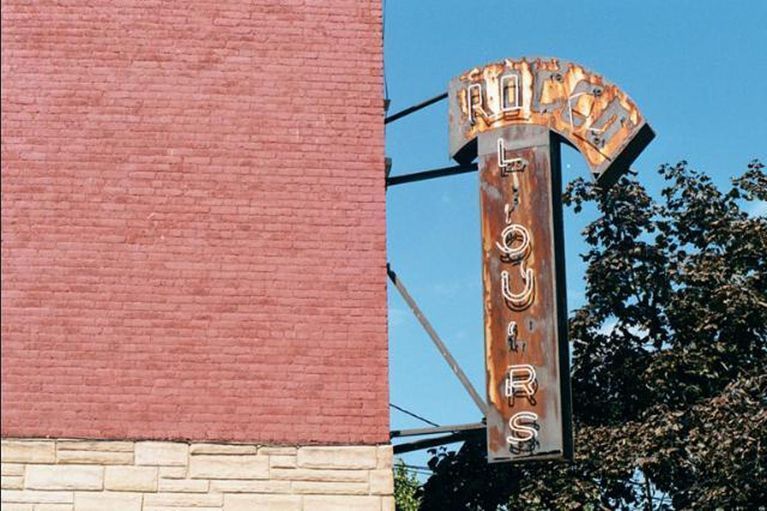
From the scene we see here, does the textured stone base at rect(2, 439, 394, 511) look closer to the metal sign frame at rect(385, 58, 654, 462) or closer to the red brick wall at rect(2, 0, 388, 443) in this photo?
the red brick wall at rect(2, 0, 388, 443)

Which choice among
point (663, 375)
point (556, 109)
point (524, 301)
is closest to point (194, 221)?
point (524, 301)

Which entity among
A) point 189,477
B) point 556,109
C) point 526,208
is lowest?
Result: point 189,477

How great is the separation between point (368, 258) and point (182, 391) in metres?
2.41

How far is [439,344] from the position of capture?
51.4 ft

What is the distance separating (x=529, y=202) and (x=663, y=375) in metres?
9.15

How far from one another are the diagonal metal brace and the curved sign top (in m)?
1.93

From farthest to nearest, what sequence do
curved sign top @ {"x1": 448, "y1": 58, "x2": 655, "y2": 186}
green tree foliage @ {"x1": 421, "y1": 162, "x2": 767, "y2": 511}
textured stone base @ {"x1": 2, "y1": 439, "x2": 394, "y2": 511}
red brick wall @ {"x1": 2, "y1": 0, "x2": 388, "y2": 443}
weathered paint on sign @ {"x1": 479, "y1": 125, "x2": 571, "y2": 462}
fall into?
green tree foliage @ {"x1": 421, "y1": 162, "x2": 767, "y2": 511}
curved sign top @ {"x1": 448, "y1": 58, "x2": 655, "y2": 186}
weathered paint on sign @ {"x1": 479, "y1": 125, "x2": 571, "y2": 462}
red brick wall @ {"x1": 2, "y1": 0, "x2": 388, "y2": 443}
textured stone base @ {"x1": 2, "y1": 439, "x2": 394, "y2": 511}

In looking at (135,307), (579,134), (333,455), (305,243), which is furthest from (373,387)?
(579,134)

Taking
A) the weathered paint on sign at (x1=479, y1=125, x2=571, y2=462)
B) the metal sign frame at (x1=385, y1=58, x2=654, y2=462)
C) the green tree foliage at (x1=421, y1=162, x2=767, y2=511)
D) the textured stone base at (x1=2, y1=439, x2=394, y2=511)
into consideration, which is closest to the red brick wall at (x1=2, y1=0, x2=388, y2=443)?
the textured stone base at (x1=2, y1=439, x2=394, y2=511)

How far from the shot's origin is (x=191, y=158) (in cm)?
1488

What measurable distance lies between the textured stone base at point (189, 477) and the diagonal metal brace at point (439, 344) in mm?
1657

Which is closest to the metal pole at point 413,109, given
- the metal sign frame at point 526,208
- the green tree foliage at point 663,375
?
the metal sign frame at point 526,208

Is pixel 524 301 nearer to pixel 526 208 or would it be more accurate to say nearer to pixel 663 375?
pixel 526 208

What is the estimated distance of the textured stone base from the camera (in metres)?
13.6
